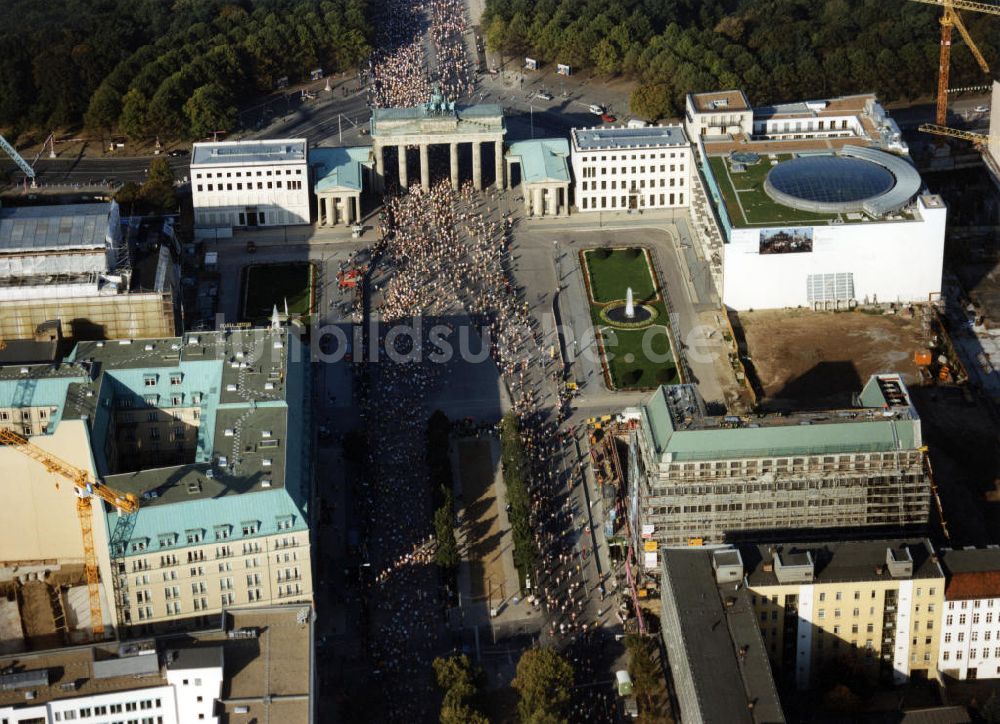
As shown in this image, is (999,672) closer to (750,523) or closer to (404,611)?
(750,523)

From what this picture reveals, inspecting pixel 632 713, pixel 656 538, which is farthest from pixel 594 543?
pixel 632 713

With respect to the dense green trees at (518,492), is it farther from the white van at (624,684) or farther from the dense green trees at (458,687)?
the white van at (624,684)

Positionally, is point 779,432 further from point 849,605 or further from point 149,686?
point 149,686

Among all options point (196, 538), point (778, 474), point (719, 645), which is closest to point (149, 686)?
point (196, 538)

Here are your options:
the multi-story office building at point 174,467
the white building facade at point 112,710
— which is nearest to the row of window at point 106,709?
the white building facade at point 112,710

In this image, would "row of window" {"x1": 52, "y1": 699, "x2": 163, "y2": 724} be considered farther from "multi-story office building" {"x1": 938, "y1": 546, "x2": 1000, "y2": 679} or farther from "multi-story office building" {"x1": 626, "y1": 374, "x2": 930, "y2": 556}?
"multi-story office building" {"x1": 938, "y1": 546, "x2": 1000, "y2": 679}

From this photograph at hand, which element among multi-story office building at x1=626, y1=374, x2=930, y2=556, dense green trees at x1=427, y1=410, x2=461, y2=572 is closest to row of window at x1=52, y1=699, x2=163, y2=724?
dense green trees at x1=427, y1=410, x2=461, y2=572

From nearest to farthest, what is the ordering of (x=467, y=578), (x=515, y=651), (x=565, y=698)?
(x=565, y=698), (x=515, y=651), (x=467, y=578)
